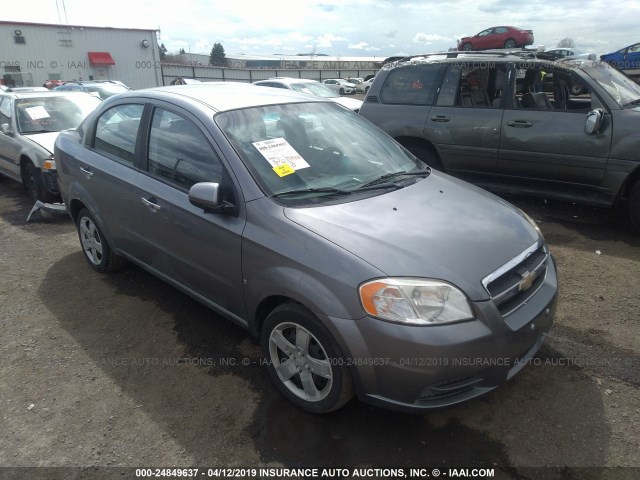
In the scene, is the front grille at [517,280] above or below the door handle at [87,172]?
below

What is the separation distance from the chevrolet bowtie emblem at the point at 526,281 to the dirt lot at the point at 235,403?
2.31 feet

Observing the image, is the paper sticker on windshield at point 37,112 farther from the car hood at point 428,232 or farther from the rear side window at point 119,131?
the car hood at point 428,232

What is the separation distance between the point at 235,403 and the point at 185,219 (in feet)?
3.90

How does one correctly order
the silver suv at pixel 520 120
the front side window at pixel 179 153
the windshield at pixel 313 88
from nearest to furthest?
the front side window at pixel 179 153, the silver suv at pixel 520 120, the windshield at pixel 313 88

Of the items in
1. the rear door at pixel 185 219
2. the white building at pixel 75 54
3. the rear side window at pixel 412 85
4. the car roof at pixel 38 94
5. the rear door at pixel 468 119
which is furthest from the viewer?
the white building at pixel 75 54

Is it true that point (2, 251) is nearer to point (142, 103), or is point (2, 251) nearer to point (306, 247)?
point (142, 103)

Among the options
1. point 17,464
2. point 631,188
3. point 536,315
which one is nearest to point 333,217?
point 536,315

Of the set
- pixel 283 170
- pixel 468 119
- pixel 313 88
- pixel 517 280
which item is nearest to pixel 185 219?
pixel 283 170

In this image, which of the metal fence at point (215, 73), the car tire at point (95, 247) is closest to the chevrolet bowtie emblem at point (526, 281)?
the car tire at point (95, 247)

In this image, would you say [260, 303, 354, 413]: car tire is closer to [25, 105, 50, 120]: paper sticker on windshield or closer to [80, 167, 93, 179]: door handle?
[80, 167, 93, 179]: door handle

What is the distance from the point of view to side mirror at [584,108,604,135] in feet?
15.1

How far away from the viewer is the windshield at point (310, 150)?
2783 millimetres

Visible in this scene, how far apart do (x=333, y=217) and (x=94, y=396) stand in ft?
5.99

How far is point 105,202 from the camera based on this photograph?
3.81 meters
